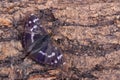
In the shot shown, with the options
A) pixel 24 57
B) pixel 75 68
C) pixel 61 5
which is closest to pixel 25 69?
pixel 24 57

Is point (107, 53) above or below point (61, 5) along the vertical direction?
below

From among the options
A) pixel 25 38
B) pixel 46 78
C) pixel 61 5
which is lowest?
pixel 46 78

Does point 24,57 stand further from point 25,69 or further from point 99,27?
point 99,27
